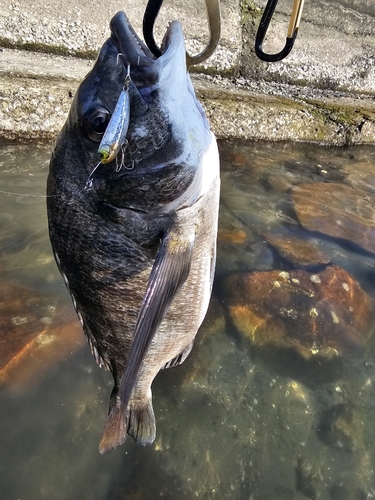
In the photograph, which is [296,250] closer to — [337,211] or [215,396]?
[337,211]

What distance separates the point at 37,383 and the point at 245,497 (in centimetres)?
119

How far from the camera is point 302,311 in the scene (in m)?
2.84

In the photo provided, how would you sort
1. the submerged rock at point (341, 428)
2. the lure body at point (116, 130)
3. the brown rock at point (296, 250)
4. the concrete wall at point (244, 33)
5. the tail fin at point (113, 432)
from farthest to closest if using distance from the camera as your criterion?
the concrete wall at point (244, 33) < the brown rock at point (296, 250) < the submerged rock at point (341, 428) < the tail fin at point (113, 432) < the lure body at point (116, 130)

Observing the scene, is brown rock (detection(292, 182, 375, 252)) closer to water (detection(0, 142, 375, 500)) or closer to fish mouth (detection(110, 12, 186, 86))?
water (detection(0, 142, 375, 500))

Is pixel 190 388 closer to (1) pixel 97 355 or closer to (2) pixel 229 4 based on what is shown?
(1) pixel 97 355

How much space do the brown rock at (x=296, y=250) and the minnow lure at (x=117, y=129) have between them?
2259 millimetres

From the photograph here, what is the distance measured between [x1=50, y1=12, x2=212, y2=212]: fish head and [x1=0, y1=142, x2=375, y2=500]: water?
74cm

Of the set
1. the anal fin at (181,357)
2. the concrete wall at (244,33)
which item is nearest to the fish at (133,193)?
the anal fin at (181,357)

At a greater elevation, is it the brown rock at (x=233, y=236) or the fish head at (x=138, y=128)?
the fish head at (x=138, y=128)

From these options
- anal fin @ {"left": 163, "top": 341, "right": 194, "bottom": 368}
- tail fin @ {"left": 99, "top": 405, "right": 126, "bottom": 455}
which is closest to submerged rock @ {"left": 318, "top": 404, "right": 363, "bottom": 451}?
anal fin @ {"left": 163, "top": 341, "right": 194, "bottom": 368}

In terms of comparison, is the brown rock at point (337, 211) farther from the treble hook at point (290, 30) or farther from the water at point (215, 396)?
the treble hook at point (290, 30)

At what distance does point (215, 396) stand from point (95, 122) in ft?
5.27

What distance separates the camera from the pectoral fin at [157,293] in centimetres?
136

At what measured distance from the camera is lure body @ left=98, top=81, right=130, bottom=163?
122cm
